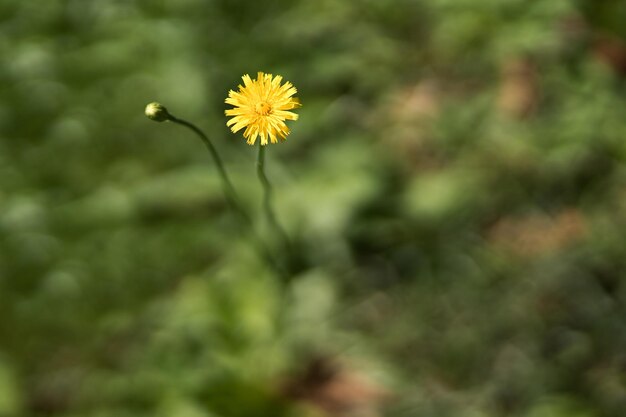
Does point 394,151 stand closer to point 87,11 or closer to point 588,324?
point 588,324

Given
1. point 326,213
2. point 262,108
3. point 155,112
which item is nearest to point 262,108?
point 262,108

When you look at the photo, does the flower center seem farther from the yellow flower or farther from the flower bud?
the flower bud

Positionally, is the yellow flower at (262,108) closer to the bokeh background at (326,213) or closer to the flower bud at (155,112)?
the flower bud at (155,112)

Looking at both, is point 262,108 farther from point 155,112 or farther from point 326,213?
point 326,213

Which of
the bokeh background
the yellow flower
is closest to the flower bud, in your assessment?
the yellow flower

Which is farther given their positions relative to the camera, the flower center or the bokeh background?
the bokeh background

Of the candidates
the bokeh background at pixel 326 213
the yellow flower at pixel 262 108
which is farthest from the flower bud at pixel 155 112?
the bokeh background at pixel 326 213
